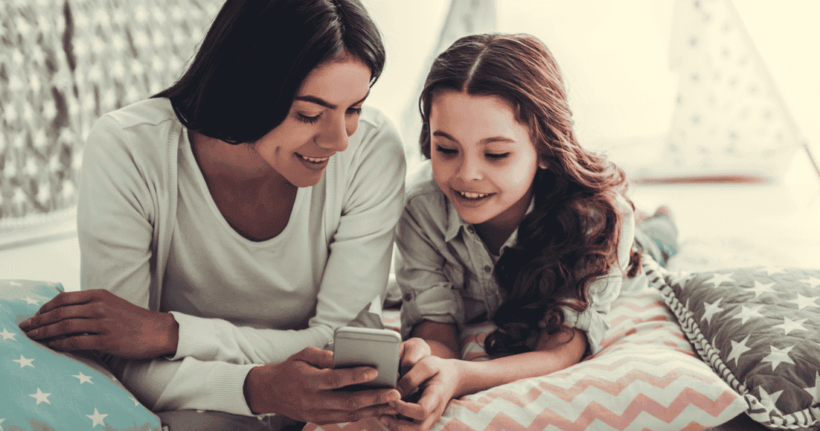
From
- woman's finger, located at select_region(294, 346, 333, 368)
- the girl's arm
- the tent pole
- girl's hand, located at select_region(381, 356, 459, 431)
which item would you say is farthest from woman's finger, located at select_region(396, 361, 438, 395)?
the tent pole

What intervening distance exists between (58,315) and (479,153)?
0.77 m

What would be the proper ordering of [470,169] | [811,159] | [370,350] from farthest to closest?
1. [811,159]
2. [470,169]
3. [370,350]

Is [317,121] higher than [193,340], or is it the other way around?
[317,121]

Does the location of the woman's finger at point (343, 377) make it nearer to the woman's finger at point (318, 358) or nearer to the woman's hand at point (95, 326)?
the woman's finger at point (318, 358)

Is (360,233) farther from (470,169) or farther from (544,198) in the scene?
(544,198)

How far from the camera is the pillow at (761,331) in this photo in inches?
39.4

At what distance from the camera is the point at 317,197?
1187 millimetres

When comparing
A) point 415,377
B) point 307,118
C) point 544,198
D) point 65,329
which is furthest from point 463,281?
point 65,329

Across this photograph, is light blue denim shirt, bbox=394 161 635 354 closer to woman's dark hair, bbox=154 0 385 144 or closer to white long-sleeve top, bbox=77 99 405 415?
white long-sleeve top, bbox=77 99 405 415

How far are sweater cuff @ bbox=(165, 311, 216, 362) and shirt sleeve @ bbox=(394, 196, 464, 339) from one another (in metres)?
0.45

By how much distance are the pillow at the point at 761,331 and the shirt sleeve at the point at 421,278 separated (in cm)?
53

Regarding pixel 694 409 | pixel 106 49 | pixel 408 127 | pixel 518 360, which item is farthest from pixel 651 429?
pixel 408 127

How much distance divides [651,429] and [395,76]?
241 cm

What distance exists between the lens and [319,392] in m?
0.87
